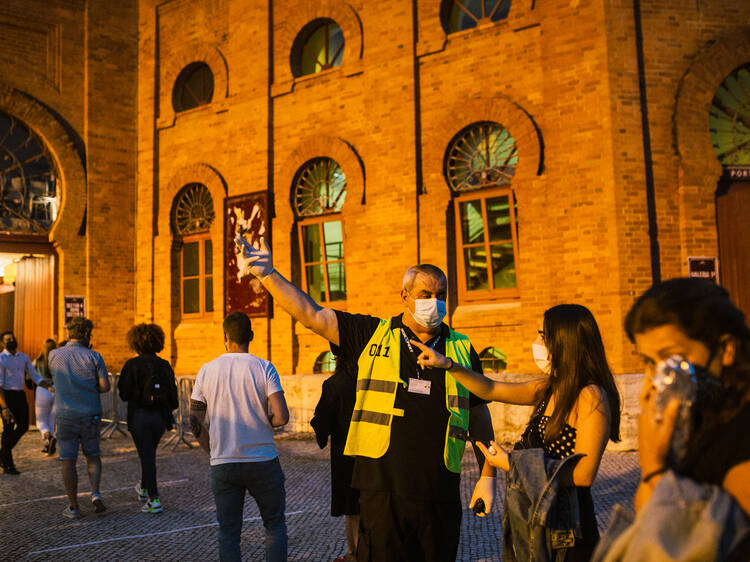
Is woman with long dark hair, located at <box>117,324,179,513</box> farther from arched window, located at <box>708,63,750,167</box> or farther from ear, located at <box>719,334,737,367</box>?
A: arched window, located at <box>708,63,750,167</box>

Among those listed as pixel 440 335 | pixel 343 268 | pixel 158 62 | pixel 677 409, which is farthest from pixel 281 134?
pixel 677 409

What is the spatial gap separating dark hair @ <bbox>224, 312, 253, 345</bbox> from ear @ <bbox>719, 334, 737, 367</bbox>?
353 centimetres

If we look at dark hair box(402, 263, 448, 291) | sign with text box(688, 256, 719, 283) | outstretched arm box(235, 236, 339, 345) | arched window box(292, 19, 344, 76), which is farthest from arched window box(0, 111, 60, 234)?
dark hair box(402, 263, 448, 291)

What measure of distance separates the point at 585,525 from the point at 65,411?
5.82 m

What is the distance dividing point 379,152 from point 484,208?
236 cm

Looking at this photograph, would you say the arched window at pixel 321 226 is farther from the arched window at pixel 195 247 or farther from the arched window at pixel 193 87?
the arched window at pixel 193 87

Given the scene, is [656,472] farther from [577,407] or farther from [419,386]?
[419,386]

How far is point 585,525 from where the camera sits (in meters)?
2.82

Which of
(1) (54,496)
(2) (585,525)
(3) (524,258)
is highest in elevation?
(3) (524,258)

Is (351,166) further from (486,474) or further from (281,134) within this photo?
(486,474)

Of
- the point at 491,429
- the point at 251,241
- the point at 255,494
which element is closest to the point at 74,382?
the point at 255,494

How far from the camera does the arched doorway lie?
10969 millimetres

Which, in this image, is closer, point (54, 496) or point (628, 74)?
point (54, 496)

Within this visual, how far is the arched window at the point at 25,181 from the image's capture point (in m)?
16.0
